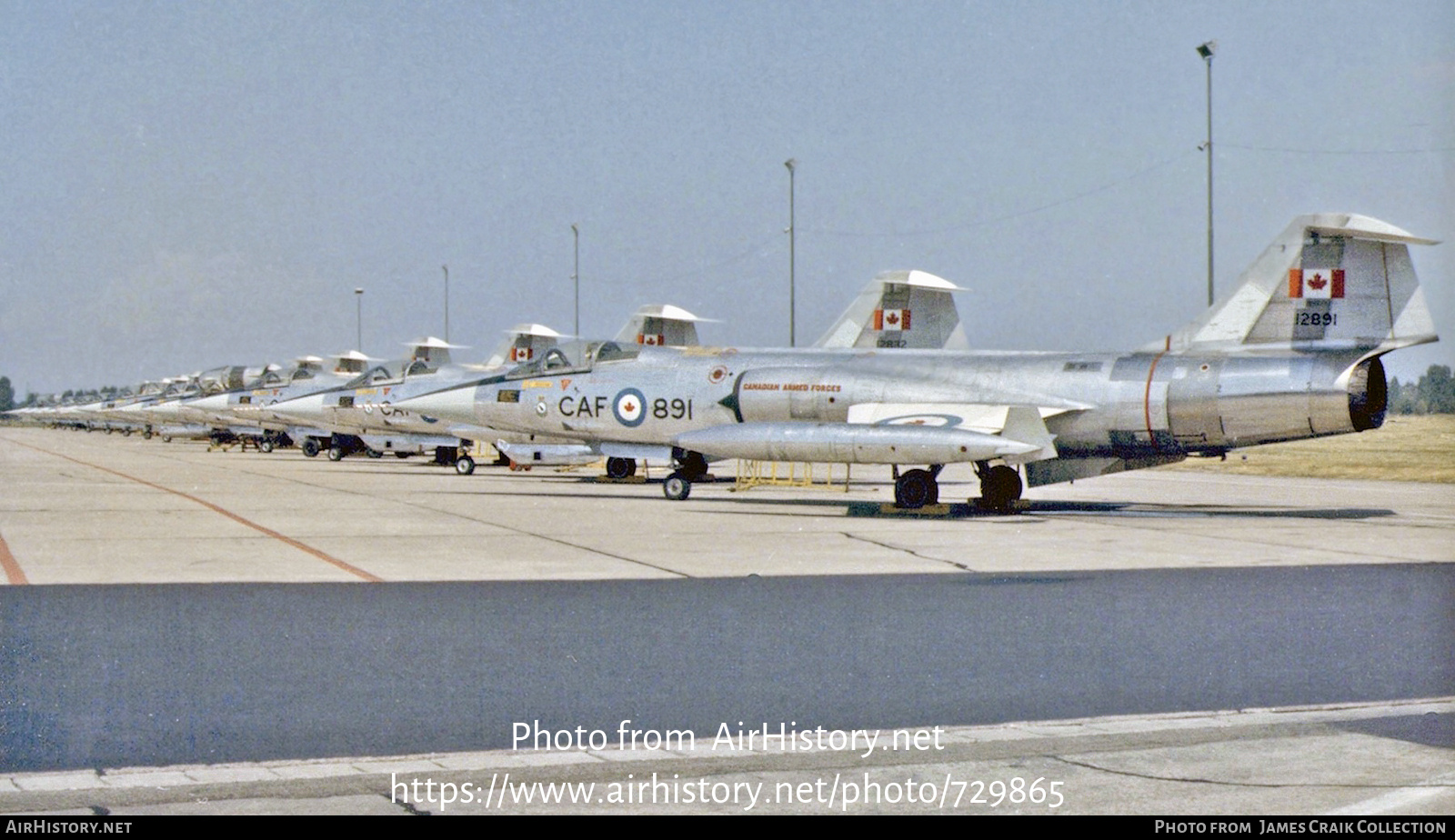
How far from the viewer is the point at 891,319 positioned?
89.9 feet

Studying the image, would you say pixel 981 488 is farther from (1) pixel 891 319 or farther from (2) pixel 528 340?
(2) pixel 528 340

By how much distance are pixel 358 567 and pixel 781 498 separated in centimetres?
1339

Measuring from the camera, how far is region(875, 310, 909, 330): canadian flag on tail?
27.3 metres

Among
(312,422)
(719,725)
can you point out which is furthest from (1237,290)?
(312,422)

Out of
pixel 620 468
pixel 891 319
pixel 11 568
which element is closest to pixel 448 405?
pixel 620 468

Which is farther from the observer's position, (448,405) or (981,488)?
(448,405)

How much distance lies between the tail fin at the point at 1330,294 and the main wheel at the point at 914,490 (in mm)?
4504

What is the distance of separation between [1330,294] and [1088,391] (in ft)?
11.6

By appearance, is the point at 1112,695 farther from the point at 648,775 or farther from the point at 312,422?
the point at 312,422

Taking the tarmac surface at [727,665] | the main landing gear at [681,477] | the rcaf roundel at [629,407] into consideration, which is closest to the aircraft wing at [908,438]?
the tarmac surface at [727,665]

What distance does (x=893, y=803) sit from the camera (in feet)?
17.7

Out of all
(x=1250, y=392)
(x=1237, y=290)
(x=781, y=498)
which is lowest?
(x=781, y=498)

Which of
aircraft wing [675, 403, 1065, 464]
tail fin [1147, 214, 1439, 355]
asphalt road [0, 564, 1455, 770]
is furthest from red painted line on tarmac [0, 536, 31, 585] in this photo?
tail fin [1147, 214, 1439, 355]

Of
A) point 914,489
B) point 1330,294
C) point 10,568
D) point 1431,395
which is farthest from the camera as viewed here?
point 1431,395
